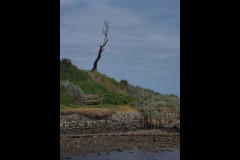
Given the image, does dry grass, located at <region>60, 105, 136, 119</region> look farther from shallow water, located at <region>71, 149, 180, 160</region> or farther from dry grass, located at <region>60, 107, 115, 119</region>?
shallow water, located at <region>71, 149, 180, 160</region>

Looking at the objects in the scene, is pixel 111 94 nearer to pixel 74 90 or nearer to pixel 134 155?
pixel 74 90

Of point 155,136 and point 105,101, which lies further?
point 105,101

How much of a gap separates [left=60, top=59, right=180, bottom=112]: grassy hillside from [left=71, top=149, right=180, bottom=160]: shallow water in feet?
15.2

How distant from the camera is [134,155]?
36.1 ft

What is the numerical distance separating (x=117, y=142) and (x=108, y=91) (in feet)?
26.3

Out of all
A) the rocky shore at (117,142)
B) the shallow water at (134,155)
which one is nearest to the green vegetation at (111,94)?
the rocky shore at (117,142)

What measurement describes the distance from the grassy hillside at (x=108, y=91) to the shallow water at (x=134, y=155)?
463 centimetres

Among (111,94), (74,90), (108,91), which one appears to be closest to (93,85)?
(108,91)

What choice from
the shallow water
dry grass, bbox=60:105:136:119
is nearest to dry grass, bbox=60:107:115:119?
dry grass, bbox=60:105:136:119
